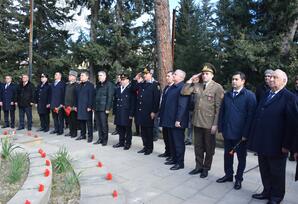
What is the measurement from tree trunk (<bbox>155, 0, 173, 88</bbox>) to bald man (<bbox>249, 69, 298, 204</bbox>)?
5811mm

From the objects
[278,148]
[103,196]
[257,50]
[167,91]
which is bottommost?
[103,196]

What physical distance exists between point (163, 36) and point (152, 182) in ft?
18.9

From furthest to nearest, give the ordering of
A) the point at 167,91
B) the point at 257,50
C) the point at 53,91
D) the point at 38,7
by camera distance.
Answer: the point at 38,7, the point at 257,50, the point at 53,91, the point at 167,91

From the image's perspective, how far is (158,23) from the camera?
32.8 ft

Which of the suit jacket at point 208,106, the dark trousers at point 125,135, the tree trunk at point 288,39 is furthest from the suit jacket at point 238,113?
the tree trunk at point 288,39

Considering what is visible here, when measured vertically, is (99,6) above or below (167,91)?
above

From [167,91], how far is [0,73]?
15.9 meters

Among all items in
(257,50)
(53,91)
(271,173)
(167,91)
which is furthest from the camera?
(257,50)

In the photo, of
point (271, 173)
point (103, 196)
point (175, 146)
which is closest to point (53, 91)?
point (175, 146)

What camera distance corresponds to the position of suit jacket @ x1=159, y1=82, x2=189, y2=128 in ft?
19.9

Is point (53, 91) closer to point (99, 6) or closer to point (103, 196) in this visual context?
point (103, 196)

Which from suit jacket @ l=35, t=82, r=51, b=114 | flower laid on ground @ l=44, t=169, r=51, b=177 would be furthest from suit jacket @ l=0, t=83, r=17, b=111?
flower laid on ground @ l=44, t=169, r=51, b=177

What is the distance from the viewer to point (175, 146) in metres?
6.15

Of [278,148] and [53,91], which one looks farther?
[53,91]
